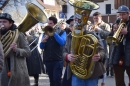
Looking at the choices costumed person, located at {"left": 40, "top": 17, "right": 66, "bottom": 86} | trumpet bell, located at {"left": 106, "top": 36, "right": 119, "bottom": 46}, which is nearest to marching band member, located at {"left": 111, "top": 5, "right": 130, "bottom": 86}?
trumpet bell, located at {"left": 106, "top": 36, "right": 119, "bottom": 46}

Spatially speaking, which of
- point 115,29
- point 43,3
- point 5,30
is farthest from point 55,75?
point 43,3

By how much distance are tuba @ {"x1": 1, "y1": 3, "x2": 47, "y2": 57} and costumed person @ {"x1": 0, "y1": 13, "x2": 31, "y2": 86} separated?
8 cm

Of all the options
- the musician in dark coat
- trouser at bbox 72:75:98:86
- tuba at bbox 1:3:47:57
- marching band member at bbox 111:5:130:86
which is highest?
tuba at bbox 1:3:47:57

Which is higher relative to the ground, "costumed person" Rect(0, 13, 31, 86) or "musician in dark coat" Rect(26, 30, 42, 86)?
"costumed person" Rect(0, 13, 31, 86)

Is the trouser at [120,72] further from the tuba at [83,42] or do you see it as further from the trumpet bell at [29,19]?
the trumpet bell at [29,19]

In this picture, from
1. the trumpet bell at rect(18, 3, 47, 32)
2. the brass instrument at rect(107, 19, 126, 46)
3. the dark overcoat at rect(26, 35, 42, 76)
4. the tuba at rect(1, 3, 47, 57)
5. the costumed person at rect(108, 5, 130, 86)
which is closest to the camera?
the tuba at rect(1, 3, 47, 57)

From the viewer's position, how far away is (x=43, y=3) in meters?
54.0

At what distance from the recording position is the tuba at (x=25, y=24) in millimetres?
5500

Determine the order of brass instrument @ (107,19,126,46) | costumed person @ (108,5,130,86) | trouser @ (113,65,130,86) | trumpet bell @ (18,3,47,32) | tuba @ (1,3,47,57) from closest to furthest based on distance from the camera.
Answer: tuba @ (1,3,47,57), trumpet bell @ (18,3,47,32), brass instrument @ (107,19,126,46), costumed person @ (108,5,130,86), trouser @ (113,65,130,86)

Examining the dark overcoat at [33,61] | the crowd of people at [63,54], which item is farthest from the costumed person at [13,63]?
the dark overcoat at [33,61]

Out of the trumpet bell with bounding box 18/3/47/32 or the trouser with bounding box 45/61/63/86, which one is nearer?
the trumpet bell with bounding box 18/3/47/32

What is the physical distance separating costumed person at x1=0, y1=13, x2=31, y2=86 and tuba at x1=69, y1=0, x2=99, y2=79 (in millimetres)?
862

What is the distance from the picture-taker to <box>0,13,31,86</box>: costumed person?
18.1 feet

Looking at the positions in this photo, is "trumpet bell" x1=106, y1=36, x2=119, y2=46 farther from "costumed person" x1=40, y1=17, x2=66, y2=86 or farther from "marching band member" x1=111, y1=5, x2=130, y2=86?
"costumed person" x1=40, y1=17, x2=66, y2=86
